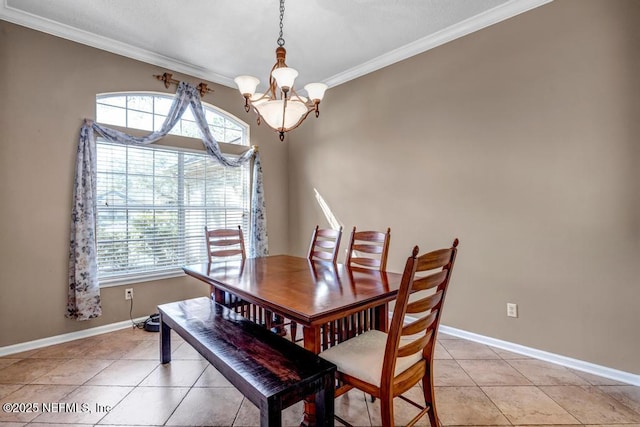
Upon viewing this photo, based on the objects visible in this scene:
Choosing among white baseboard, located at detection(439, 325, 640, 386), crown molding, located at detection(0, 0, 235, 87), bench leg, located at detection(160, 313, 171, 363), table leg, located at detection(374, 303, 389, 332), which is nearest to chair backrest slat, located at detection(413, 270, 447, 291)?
table leg, located at detection(374, 303, 389, 332)

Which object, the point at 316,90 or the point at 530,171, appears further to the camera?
the point at 530,171

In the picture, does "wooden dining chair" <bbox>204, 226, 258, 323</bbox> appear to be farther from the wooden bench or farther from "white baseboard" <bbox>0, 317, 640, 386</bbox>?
"white baseboard" <bbox>0, 317, 640, 386</bbox>

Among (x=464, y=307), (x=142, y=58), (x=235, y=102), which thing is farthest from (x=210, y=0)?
(x=464, y=307)

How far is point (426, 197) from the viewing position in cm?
320

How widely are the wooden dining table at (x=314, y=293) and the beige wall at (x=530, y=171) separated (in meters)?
1.24

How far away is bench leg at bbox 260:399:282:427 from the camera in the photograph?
124 centimetres

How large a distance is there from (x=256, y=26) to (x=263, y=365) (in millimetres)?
2851

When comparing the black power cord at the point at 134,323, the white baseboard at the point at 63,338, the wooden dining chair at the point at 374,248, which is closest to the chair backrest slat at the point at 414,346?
the wooden dining chair at the point at 374,248

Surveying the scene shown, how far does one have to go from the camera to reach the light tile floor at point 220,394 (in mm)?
1795

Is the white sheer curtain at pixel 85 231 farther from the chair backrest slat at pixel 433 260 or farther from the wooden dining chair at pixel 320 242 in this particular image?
the chair backrest slat at pixel 433 260

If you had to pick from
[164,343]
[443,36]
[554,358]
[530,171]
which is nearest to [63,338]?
[164,343]

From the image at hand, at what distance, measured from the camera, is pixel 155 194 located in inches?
137

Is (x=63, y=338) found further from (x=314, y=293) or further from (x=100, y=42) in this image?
(x=100, y=42)

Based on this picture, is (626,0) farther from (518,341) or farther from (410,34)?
(518,341)
